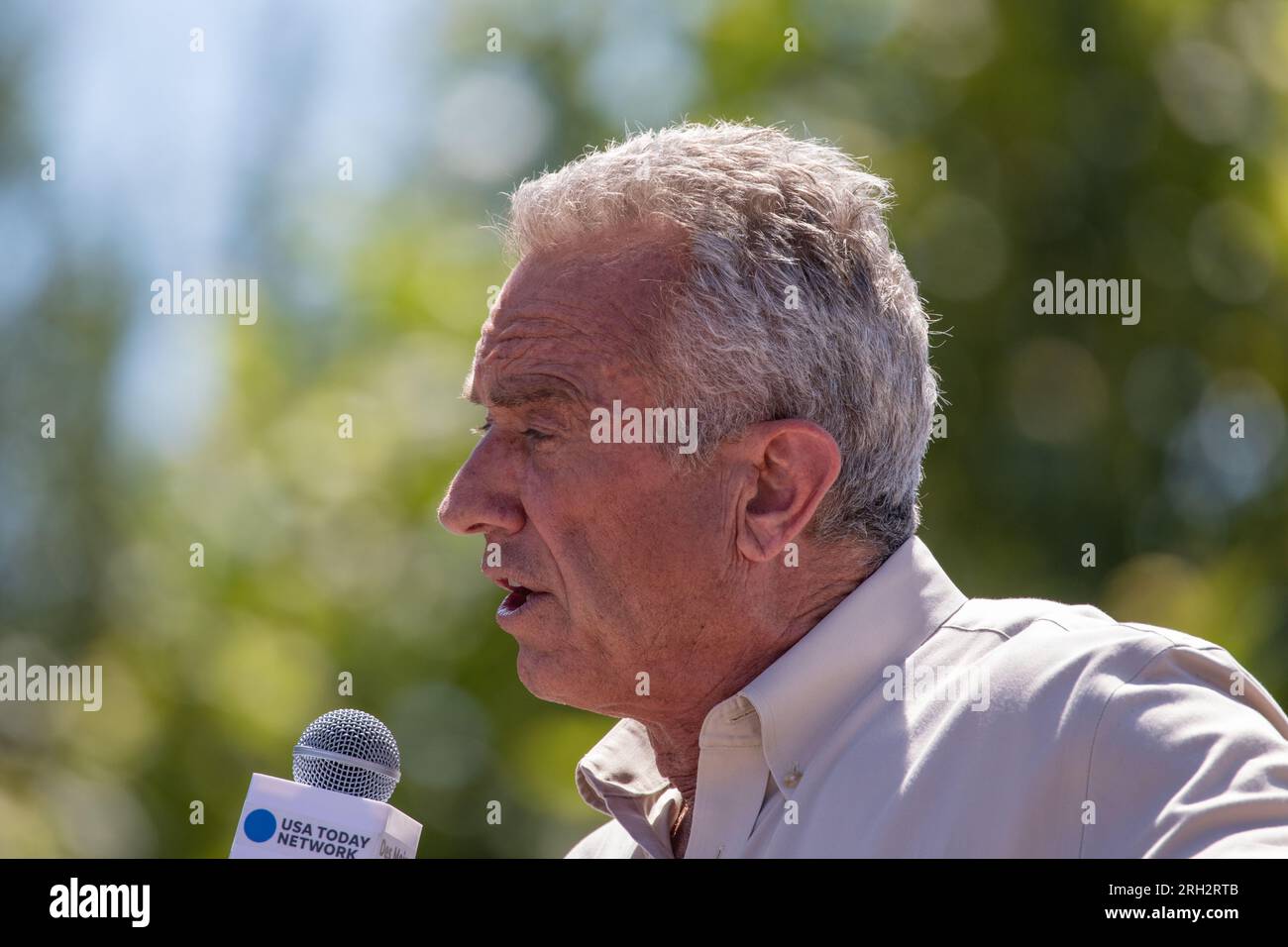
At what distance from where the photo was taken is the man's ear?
97.3 inches

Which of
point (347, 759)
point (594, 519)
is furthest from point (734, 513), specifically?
point (347, 759)

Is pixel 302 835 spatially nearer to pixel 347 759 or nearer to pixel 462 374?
A: pixel 347 759

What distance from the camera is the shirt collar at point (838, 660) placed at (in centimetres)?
230

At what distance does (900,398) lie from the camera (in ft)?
8.66

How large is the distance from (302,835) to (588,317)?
1.11 m

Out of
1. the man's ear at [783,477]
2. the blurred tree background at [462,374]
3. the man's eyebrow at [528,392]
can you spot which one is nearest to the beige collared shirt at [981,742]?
the man's ear at [783,477]

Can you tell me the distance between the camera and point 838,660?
2377mm

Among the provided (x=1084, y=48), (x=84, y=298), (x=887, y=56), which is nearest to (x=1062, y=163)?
(x=1084, y=48)

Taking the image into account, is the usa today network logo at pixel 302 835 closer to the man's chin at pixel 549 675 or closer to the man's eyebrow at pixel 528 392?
the man's chin at pixel 549 675
